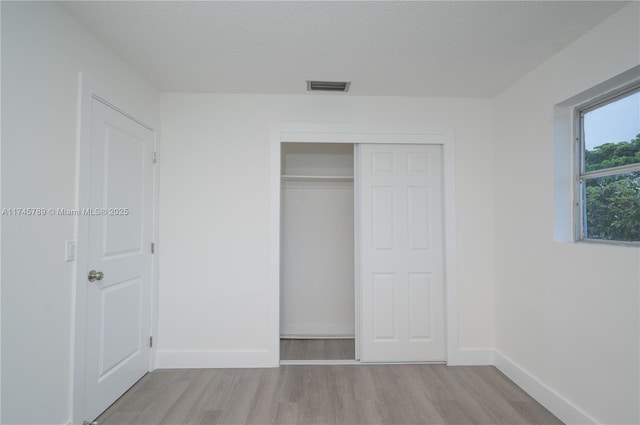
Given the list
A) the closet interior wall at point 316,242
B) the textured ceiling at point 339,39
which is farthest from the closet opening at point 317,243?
the textured ceiling at point 339,39

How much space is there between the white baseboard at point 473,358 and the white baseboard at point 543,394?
55mm

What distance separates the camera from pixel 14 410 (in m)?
1.39

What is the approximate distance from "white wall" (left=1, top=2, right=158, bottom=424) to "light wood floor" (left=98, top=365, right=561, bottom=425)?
2.04 feet

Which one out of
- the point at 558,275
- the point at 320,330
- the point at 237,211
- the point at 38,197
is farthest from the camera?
the point at 320,330

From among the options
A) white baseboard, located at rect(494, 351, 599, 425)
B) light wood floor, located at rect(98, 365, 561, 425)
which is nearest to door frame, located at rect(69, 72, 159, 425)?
light wood floor, located at rect(98, 365, 561, 425)

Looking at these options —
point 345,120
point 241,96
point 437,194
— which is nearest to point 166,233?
point 241,96

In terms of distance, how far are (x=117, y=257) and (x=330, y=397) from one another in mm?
1853

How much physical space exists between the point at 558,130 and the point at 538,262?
3.14 ft

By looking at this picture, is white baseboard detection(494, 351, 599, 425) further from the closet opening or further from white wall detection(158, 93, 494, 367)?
the closet opening

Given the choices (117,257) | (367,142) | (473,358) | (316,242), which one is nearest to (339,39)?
(367,142)

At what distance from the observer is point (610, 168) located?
1772mm

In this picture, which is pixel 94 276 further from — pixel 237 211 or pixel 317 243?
pixel 317 243

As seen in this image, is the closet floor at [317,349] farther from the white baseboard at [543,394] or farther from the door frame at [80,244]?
the door frame at [80,244]

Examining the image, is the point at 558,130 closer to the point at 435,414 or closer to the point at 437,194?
the point at 437,194
